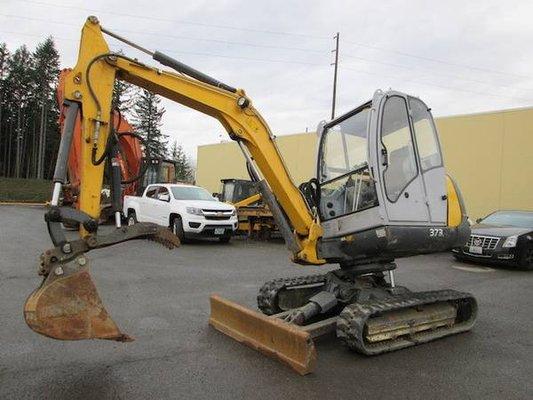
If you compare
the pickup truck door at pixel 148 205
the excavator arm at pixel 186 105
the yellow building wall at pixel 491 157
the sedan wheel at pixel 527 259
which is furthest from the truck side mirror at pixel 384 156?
the yellow building wall at pixel 491 157

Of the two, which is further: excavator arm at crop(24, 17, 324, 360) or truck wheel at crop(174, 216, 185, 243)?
truck wheel at crop(174, 216, 185, 243)

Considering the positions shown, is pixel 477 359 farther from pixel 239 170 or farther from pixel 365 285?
pixel 239 170

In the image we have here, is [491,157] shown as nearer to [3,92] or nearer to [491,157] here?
[491,157]

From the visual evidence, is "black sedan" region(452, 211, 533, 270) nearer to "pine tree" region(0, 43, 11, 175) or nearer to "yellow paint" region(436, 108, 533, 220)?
"yellow paint" region(436, 108, 533, 220)

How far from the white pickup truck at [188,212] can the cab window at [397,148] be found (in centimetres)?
947

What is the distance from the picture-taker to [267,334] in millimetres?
5164

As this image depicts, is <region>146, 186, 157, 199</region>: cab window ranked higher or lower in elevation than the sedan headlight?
higher

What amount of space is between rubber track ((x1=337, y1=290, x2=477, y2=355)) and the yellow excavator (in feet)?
0.06

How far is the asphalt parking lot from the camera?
4.28 metres

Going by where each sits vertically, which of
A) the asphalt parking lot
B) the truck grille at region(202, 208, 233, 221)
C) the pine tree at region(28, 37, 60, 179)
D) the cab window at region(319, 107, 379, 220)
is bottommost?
the asphalt parking lot

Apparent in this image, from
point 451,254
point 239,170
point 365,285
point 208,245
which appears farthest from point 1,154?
point 365,285

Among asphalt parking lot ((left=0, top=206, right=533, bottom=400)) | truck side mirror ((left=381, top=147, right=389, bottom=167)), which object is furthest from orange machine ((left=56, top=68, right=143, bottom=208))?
truck side mirror ((left=381, top=147, right=389, bottom=167))

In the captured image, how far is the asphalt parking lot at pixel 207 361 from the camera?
4277 mm

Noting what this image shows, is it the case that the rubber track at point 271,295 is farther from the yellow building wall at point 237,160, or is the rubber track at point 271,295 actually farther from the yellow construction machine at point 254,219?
the yellow building wall at point 237,160
